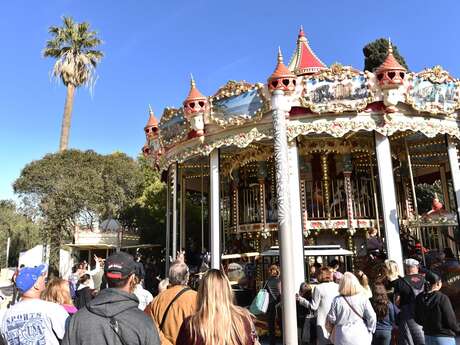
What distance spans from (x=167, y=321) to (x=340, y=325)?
2.29 meters

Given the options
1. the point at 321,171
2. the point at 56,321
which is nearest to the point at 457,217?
the point at 321,171

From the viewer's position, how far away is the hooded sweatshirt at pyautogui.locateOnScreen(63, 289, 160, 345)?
218 centimetres

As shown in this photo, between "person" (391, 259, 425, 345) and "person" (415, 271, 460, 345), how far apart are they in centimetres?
88

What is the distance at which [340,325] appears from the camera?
14.7 feet

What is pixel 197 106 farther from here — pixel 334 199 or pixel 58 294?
pixel 58 294

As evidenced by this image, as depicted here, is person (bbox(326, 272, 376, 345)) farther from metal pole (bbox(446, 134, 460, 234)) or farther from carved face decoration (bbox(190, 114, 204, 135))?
carved face decoration (bbox(190, 114, 204, 135))

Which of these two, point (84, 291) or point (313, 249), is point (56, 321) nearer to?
point (84, 291)

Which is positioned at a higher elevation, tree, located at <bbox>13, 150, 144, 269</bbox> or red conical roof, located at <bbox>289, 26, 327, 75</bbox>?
red conical roof, located at <bbox>289, 26, 327, 75</bbox>

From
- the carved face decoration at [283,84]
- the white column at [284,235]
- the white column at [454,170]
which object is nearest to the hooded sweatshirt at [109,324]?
the white column at [284,235]

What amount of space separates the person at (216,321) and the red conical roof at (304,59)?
50.4 feet

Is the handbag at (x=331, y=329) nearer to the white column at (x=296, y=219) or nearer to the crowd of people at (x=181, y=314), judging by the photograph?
the crowd of people at (x=181, y=314)

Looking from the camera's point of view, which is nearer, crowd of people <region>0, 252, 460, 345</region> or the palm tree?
crowd of people <region>0, 252, 460, 345</region>

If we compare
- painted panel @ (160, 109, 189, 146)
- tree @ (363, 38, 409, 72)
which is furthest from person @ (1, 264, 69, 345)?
tree @ (363, 38, 409, 72)

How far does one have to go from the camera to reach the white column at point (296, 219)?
1016cm
